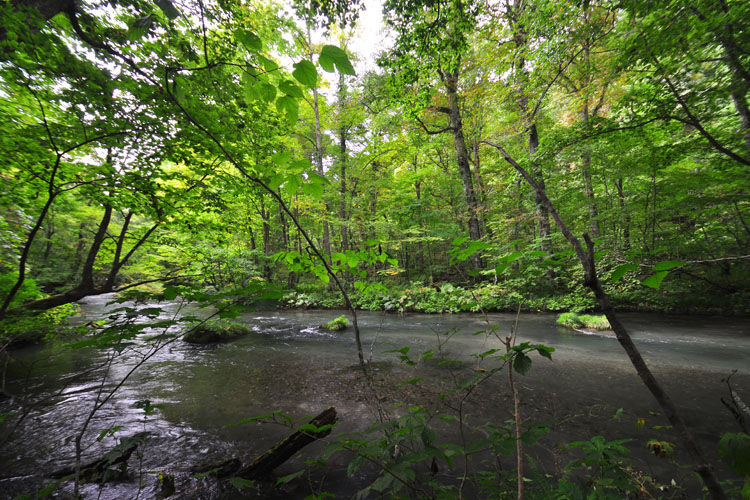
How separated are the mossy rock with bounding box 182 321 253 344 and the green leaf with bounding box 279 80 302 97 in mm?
7499

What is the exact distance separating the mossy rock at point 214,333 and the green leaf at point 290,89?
295 inches

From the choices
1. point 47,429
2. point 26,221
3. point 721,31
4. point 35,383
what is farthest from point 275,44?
point 35,383

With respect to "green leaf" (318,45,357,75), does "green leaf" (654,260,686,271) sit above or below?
below

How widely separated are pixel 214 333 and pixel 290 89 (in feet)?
26.9

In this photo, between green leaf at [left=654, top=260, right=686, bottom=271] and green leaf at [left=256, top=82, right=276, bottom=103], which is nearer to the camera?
green leaf at [left=654, top=260, right=686, bottom=271]

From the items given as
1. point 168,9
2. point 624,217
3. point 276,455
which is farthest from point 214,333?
point 624,217

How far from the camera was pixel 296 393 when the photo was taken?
165 inches

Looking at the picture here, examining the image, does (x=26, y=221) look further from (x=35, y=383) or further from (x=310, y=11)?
(x=310, y=11)

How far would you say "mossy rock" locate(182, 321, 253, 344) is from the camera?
7.22 metres

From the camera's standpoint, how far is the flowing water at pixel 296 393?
272cm

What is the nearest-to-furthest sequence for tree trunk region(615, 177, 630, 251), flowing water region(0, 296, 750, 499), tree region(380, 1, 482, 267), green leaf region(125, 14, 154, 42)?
1. green leaf region(125, 14, 154, 42)
2. flowing water region(0, 296, 750, 499)
3. tree region(380, 1, 482, 267)
4. tree trunk region(615, 177, 630, 251)

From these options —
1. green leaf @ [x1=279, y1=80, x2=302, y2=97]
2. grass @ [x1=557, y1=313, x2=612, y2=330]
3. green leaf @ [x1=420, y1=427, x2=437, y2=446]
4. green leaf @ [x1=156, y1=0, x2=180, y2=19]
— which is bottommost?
grass @ [x1=557, y1=313, x2=612, y2=330]

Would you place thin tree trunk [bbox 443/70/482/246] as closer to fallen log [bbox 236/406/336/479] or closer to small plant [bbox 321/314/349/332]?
small plant [bbox 321/314/349/332]

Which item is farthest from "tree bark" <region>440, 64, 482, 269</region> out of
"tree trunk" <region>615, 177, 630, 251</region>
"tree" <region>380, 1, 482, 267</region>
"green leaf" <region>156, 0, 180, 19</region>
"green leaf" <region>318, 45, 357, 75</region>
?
"green leaf" <region>156, 0, 180, 19</region>
